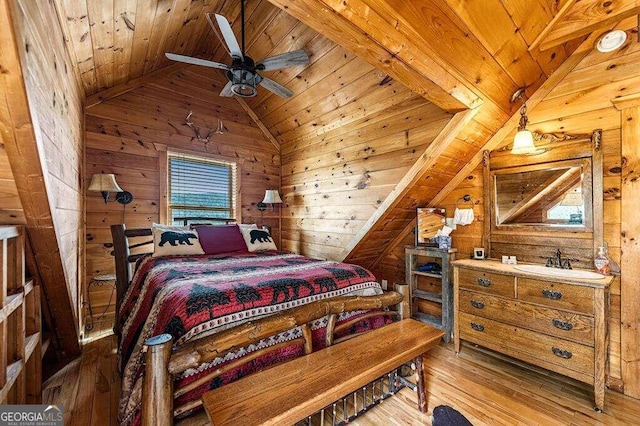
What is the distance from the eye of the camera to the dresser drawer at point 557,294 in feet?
5.65

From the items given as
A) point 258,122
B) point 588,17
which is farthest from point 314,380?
point 258,122

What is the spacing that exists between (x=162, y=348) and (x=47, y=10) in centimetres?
162

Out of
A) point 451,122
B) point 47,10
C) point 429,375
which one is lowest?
point 429,375

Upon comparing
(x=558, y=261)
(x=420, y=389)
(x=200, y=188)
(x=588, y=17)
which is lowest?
(x=420, y=389)

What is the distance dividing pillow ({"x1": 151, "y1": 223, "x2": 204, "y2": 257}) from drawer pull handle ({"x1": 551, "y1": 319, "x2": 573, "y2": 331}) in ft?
9.79

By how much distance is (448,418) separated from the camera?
2.17 ft

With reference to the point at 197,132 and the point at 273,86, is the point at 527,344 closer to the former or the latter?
the point at 273,86

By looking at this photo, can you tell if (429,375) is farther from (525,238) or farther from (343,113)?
(343,113)

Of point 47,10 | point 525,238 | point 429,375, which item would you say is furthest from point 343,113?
point 429,375

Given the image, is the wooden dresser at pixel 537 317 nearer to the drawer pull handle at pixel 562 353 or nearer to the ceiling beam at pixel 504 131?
the drawer pull handle at pixel 562 353

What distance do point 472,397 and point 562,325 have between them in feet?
2.51

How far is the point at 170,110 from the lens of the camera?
339 cm

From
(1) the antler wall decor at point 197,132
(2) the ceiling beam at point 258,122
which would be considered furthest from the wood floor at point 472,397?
(2) the ceiling beam at point 258,122

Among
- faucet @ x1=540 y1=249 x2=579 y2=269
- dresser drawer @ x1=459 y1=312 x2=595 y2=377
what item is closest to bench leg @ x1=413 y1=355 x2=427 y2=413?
dresser drawer @ x1=459 y1=312 x2=595 y2=377
